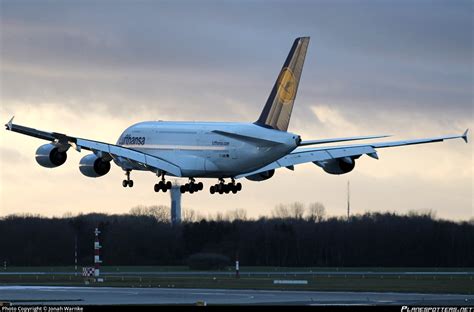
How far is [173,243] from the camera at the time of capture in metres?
157

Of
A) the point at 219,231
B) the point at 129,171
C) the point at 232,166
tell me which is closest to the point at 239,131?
the point at 232,166

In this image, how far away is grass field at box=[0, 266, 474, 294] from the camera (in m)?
116

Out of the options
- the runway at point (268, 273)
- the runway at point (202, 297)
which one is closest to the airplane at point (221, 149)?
the runway at point (202, 297)

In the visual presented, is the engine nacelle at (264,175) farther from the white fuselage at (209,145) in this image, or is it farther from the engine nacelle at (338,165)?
the white fuselage at (209,145)

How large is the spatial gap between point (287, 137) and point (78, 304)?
20.7 metres

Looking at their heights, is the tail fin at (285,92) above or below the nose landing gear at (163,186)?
above

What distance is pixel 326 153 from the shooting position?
352 ft

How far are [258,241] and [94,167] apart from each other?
54.0 metres

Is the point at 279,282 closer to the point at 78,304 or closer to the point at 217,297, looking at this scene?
the point at 217,297

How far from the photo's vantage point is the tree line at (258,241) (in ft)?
505

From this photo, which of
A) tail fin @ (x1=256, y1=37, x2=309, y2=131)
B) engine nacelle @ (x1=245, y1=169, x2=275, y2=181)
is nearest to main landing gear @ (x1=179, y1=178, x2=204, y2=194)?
engine nacelle @ (x1=245, y1=169, x2=275, y2=181)

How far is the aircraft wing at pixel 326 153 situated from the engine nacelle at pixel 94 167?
410 inches

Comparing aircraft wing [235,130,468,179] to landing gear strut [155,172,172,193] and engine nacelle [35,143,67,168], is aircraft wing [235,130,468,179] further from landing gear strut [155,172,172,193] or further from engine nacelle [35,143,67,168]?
engine nacelle [35,143,67,168]

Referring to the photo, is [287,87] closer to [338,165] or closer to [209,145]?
[209,145]
